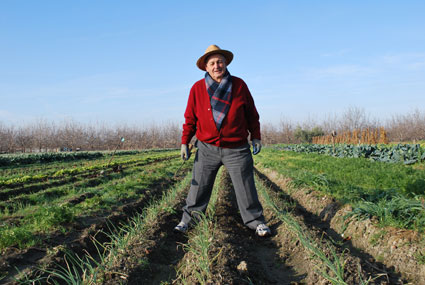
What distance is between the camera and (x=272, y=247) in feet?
11.8

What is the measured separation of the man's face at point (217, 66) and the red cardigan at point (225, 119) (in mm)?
177

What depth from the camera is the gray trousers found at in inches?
147

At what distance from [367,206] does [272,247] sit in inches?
48.2

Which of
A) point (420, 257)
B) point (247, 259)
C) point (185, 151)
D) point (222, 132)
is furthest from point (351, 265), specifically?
point (185, 151)

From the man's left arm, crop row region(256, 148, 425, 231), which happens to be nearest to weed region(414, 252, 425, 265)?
crop row region(256, 148, 425, 231)

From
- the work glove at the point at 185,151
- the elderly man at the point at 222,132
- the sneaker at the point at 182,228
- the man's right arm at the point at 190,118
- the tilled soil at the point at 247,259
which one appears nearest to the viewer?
the tilled soil at the point at 247,259

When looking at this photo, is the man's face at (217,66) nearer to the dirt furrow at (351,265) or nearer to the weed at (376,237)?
the dirt furrow at (351,265)

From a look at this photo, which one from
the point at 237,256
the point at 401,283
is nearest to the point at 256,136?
the point at 237,256

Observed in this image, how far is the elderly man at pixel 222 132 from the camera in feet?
12.3

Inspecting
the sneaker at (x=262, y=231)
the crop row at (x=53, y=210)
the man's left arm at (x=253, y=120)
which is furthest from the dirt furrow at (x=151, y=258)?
the man's left arm at (x=253, y=120)

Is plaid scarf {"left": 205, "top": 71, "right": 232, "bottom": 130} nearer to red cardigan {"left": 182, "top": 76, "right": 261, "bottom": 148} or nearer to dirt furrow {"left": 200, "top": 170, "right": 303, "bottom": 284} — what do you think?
red cardigan {"left": 182, "top": 76, "right": 261, "bottom": 148}

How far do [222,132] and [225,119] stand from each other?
0.54 feet

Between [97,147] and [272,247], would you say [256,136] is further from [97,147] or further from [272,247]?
[97,147]

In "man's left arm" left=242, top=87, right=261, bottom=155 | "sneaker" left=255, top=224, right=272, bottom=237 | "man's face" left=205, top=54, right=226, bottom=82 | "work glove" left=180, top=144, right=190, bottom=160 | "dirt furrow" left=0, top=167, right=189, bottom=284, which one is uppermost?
"man's face" left=205, top=54, right=226, bottom=82
